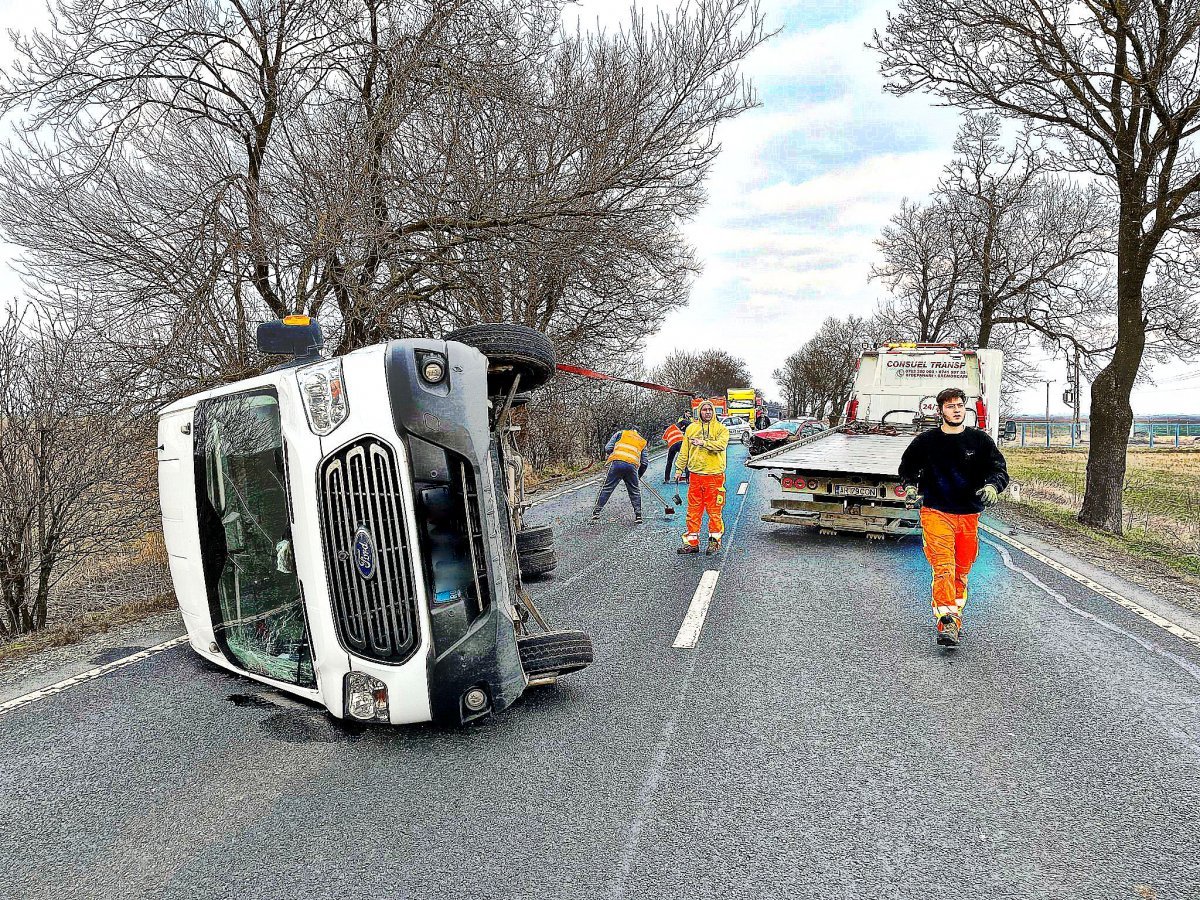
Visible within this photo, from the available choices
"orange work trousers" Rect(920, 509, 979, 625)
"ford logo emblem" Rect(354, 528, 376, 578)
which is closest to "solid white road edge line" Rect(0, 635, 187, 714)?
"ford logo emblem" Rect(354, 528, 376, 578)

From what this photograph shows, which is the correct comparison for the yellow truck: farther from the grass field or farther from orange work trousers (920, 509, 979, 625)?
orange work trousers (920, 509, 979, 625)

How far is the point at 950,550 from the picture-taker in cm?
607

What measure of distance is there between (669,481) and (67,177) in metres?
13.1

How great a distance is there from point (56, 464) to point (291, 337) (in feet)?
18.5

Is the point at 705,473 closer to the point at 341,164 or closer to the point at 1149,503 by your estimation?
the point at 341,164

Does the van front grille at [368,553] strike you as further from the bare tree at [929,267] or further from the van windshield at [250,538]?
the bare tree at [929,267]

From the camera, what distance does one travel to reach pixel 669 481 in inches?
758

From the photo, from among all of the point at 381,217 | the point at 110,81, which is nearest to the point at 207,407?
the point at 381,217

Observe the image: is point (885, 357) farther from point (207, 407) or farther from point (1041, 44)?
point (207, 407)

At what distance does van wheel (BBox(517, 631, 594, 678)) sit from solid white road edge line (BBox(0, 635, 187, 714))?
3012 mm

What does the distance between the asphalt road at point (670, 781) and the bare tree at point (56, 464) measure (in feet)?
13.2

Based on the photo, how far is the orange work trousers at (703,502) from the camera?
32.1 feet

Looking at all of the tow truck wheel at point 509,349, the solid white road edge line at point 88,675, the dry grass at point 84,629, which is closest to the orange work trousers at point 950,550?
the tow truck wheel at point 509,349

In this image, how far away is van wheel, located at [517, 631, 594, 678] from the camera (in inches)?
180
